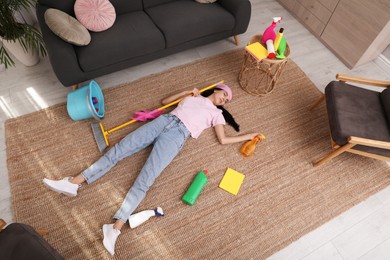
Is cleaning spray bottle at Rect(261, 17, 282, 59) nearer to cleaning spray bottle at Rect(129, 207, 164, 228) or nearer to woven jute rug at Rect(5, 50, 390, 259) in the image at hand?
woven jute rug at Rect(5, 50, 390, 259)

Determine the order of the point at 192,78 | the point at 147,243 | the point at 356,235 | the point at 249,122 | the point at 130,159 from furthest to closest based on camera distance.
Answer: the point at 192,78 < the point at 249,122 < the point at 130,159 < the point at 356,235 < the point at 147,243

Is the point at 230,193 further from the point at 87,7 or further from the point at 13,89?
the point at 13,89

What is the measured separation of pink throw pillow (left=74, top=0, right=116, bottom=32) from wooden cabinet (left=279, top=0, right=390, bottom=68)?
2.45 metres

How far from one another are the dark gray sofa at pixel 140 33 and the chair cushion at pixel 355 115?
1.22 meters

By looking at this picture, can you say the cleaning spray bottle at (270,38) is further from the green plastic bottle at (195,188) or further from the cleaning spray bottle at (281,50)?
the green plastic bottle at (195,188)

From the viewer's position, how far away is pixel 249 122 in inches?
94.3

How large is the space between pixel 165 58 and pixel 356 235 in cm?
237

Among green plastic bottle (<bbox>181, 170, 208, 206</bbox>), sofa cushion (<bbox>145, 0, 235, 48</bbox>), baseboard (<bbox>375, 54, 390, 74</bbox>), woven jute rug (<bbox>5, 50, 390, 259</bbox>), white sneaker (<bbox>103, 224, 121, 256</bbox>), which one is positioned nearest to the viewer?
white sneaker (<bbox>103, 224, 121, 256</bbox>)

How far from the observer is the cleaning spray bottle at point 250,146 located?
84.7 inches

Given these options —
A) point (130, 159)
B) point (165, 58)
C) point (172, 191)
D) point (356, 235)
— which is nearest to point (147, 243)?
point (172, 191)

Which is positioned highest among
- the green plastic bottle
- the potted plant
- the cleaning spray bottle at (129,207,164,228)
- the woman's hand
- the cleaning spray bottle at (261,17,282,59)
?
the cleaning spray bottle at (261,17,282,59)

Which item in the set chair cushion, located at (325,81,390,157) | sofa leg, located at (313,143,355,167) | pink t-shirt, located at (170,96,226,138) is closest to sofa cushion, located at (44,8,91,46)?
pink t-shirt, located at (170,96,226,138)

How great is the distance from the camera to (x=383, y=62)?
3029mm

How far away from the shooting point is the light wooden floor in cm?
187
